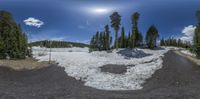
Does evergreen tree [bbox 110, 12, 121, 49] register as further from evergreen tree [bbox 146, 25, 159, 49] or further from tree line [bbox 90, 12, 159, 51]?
evergreen tree [bbox 146, 25, 159, 49]

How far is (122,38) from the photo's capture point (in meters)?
112

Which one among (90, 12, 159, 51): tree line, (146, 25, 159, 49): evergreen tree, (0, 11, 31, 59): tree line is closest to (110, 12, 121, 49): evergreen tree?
(90, 12, 159, 51): tree line

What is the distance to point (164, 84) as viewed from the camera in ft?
99.0

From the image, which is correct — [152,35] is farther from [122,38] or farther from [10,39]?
[10,39]

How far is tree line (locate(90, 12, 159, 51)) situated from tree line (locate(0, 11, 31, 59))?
34.2m

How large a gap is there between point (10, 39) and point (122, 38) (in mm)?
62775

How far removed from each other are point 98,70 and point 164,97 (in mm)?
20080

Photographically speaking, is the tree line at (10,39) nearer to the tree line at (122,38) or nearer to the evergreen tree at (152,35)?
the tree line at (122,38)

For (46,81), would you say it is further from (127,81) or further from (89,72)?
(127,81)

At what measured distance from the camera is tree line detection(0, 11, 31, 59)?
185 ft

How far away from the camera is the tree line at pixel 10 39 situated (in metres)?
56.3

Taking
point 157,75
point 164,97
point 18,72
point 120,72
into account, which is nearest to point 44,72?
point 18,72

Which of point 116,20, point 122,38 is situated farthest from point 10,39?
point 122,38

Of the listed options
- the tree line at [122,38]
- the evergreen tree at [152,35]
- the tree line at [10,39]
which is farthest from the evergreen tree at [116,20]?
the evergreen tree at [152,35]
